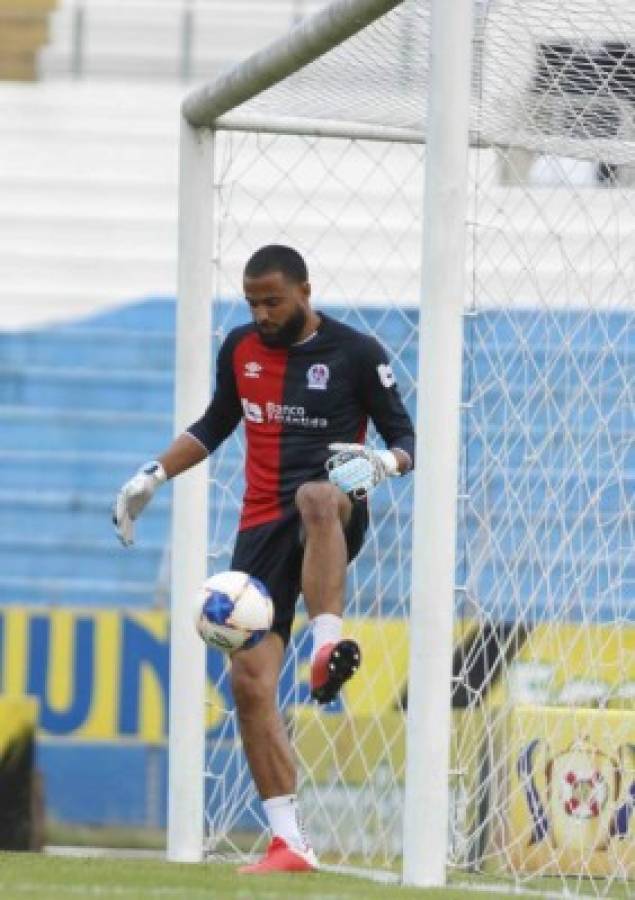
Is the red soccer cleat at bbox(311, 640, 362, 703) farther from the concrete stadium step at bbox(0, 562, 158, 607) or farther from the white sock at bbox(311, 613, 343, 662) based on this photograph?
the concrete stadium step at bbox(0, 562, 158, 607)

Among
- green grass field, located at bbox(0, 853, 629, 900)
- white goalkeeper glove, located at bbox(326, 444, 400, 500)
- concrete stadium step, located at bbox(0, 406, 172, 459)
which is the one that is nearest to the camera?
green grass field, located at bbox(0, 853, 629, 900)

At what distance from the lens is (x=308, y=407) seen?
5.66 metres

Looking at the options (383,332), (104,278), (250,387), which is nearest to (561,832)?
(250,387)

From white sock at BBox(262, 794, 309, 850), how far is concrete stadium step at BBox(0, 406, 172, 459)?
8.23 m

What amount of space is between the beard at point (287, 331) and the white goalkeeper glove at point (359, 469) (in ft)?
1.25

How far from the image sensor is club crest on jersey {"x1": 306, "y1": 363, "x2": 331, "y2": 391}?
5.65 m

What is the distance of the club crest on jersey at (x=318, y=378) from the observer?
565 centimetres

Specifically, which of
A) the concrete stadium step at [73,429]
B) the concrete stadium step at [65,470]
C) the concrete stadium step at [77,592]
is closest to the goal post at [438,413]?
→ the concrete stadium step at [77,592]

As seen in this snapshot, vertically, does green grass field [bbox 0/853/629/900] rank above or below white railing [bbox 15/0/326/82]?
below

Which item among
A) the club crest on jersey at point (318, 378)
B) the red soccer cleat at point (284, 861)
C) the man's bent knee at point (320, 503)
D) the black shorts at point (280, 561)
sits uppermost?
the club crest on jersey at point (318, 378)

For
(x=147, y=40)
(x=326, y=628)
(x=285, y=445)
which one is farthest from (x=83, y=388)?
(x=326, y=628)

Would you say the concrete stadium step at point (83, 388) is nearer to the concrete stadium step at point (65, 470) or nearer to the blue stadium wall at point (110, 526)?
the blue stadium wall at point (110, 526)

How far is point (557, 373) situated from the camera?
8250 mm

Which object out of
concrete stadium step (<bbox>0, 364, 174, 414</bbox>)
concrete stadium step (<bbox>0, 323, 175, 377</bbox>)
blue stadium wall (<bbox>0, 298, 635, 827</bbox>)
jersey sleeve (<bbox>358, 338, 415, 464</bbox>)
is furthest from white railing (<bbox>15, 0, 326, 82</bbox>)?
jersey sleeve (<bbox>358, 338, 415, 464</bbox>)
